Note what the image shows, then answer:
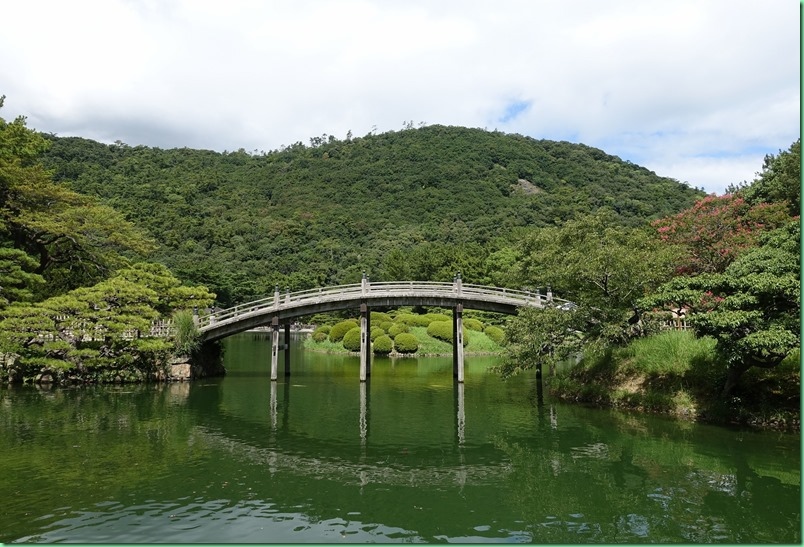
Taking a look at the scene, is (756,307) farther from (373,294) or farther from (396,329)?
(396,329)

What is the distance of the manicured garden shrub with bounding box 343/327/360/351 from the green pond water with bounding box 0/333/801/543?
77.9 ft

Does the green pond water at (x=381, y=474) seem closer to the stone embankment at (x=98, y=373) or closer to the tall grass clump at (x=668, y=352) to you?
the tall grass clump at (x=668, y=352)

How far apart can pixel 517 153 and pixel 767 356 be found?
117468 mm

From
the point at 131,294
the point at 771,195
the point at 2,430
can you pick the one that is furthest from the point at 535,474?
the point at 771,195

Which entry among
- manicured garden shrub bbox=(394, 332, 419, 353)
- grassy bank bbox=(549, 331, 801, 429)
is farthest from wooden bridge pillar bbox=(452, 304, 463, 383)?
manicured garden shrub bbox=(394, 332, 419, 353)

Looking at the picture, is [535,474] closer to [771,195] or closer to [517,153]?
[771,195]

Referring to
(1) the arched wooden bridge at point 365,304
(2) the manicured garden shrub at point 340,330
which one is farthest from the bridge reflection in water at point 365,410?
(2) the manicured garden shrub at point 340,330

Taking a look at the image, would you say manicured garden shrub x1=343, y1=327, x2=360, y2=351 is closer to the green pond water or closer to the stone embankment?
the stone embankment

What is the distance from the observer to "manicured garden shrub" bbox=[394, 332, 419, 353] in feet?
154

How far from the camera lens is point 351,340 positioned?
48.7 m

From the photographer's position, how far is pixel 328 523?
412 inches

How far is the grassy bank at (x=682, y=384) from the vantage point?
17797 millimetres

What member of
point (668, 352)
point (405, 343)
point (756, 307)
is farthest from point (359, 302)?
point (756, 307)

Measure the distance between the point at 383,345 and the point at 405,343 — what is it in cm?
186
